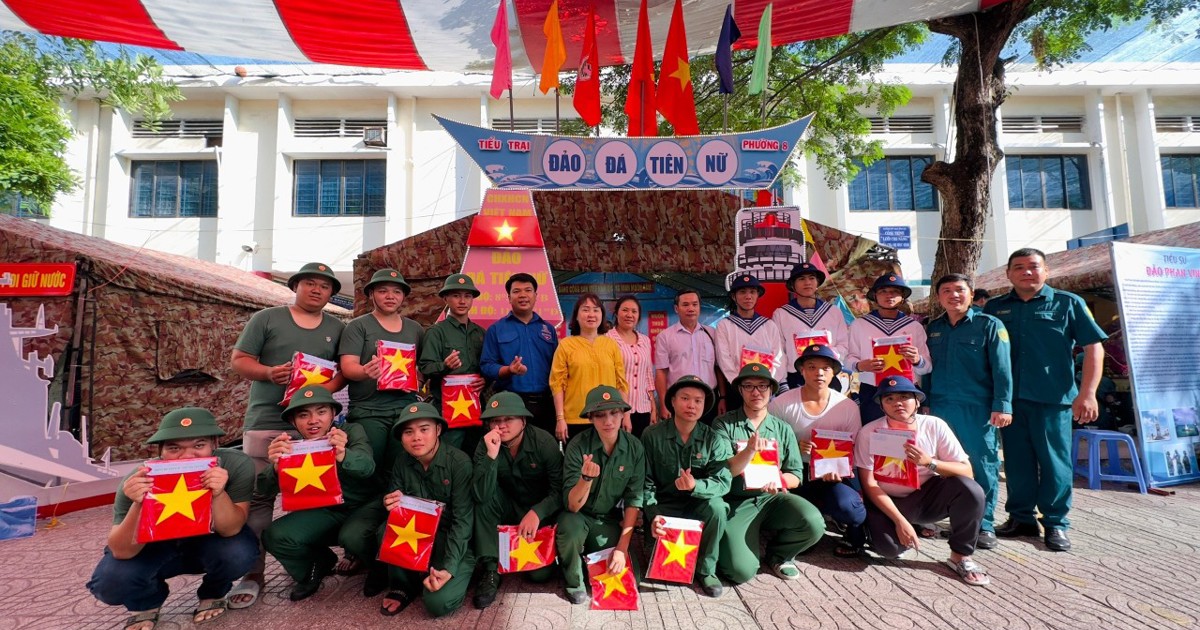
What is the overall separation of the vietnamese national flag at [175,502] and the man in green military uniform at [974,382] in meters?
4.71

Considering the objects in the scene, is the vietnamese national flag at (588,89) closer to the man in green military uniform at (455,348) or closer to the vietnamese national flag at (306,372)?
the man in green military uniform at (455,348)

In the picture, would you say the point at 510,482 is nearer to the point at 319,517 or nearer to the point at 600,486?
the point at 600,486

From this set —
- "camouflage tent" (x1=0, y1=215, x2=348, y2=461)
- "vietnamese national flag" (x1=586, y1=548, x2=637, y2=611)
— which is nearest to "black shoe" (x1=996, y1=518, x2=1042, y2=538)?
"vietnamese national flag" (x1=586, y1=548, x2=637, y2=611)

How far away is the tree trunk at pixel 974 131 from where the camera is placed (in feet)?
22.3

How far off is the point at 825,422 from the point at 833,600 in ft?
3.73

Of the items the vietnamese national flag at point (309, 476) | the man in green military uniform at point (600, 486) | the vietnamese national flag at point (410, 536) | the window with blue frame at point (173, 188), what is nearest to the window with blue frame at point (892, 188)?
the man in green military uniform at point (600, 486)

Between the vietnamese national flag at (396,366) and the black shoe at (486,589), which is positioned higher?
the vietnamese national flag at (396,366)

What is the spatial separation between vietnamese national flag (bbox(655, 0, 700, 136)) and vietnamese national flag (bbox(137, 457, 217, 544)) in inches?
210

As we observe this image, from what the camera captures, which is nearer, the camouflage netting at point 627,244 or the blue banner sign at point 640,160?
the blue banner sign at point 640,160

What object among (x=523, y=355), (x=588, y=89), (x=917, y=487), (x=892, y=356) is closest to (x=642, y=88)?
(x=588, y=89)

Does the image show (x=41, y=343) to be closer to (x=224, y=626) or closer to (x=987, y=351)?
(x=224, y=626)

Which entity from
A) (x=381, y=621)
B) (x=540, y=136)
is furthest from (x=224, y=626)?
(x=540, y=136)

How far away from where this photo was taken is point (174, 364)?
693cm

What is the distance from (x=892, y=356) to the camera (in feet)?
13.1
